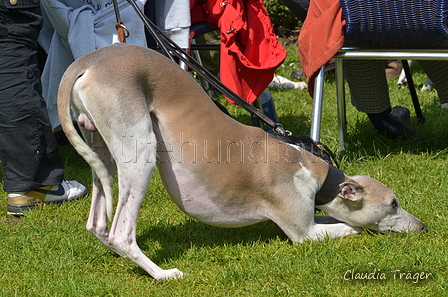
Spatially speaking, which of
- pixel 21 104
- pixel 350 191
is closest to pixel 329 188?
pixel 350 191

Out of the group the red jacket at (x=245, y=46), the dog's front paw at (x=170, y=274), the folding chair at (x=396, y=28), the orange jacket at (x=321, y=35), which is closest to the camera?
the dog's front paw at (x=170, y=274)

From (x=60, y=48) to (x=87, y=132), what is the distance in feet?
5.72

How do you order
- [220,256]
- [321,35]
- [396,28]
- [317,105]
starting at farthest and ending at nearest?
1. [317,105]
2. [321,35]
3. [396,28]
4. [220,256]

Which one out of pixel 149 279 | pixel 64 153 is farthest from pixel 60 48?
pixel 149 279

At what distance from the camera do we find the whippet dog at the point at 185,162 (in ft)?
8.84

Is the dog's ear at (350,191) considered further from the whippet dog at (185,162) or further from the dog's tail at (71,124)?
the dog's tail at (71,124)

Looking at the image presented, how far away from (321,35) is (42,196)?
7.45ft

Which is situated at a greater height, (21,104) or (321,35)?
(321,35)

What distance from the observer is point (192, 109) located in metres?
2.89

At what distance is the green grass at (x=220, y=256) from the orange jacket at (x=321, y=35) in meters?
0.89

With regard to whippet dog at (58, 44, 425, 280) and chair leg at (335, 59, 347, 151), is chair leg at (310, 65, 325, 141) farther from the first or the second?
whippet dog at (58, 44, 425, 280)

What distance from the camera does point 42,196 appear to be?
3863 millimetres

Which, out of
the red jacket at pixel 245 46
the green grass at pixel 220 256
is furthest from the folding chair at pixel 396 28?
the green grass at pixel 220 256

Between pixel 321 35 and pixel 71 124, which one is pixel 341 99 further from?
pixel 71 124
